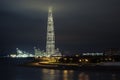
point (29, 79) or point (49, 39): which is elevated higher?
point (49, 39)

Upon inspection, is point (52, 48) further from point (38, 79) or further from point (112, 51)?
point (38, 79)

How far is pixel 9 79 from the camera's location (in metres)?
44.3

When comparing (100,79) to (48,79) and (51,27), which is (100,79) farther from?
(51,27)

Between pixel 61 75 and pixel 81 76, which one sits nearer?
pixel 81 76

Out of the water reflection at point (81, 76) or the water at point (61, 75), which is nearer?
the water reflection at point (81, 76)

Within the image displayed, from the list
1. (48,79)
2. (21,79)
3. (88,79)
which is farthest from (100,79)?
(21,79)

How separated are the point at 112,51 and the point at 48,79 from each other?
83327 millimetres

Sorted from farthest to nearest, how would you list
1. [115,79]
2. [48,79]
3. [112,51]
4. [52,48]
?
1. [112,51]
2. [52,48]
3. [48,79]
4. [115,79]

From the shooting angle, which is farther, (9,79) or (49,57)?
(49,57)

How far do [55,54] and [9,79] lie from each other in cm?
6871

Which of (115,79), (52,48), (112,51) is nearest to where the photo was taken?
(115,79)

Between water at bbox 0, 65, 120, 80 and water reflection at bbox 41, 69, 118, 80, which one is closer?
water reflection at bbox 41, 69, 118, 80

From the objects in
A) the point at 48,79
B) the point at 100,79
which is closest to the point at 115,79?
the point at 100,79

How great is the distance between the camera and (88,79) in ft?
132
